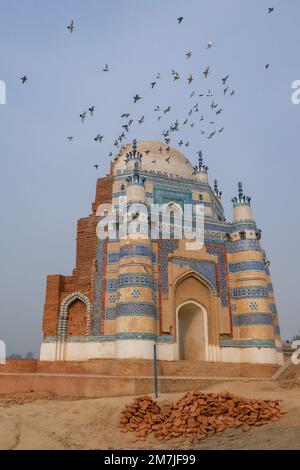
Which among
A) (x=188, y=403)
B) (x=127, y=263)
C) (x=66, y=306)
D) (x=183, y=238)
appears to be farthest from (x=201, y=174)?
(x=188, y=403)

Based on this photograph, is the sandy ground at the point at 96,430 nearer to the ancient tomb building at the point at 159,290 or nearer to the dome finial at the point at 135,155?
the ancient tomb building at the point at 159,290

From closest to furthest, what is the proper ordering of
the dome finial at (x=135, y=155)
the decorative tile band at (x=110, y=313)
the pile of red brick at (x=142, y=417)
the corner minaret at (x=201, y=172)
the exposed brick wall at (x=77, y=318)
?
the pile of red brick at (x=142, y=417)
the decorative tile band at (x=110, y=313)
the exposed brick wall at (x=77, y=318)
the dome finial at (x=135, y=155)
the corner minaret at (x=201, y=172)

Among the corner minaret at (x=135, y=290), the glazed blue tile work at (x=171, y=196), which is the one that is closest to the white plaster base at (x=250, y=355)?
the corner minaret at (x=135, y=290)

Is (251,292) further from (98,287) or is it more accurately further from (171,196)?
(98,287)

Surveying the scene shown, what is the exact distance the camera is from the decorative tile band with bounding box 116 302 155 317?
1546 cm

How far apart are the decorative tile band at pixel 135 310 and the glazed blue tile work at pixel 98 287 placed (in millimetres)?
1872

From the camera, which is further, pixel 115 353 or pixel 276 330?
pixel 276 330

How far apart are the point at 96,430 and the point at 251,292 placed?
34.6ft

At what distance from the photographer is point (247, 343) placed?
685 inches

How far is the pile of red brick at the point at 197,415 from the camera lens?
345 inches

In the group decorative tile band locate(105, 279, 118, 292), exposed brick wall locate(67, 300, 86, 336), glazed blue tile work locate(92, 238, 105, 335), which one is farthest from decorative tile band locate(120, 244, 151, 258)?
exposed brick wall locate(67, 300, 86, 336)

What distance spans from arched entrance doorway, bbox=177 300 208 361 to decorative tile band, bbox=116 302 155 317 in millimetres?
2387

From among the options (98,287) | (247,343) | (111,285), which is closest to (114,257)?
(111,285)

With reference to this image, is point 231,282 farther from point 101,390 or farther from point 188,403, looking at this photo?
point 188,403
